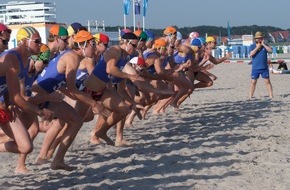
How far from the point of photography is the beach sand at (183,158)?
241 inches

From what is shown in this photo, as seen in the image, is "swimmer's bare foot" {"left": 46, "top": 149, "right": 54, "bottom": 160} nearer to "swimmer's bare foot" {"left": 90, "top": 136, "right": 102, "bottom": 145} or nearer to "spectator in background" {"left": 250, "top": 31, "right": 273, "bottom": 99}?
"swimmer's bare foot" {"left": 90, "top": 136, "right": 102, "bottom": 145}

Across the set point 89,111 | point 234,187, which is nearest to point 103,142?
point 89,111

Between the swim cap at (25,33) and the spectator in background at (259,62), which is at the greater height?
the swim cap at (25,33)

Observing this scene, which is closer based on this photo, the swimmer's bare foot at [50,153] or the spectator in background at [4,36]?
the spectator in background at [4,36]

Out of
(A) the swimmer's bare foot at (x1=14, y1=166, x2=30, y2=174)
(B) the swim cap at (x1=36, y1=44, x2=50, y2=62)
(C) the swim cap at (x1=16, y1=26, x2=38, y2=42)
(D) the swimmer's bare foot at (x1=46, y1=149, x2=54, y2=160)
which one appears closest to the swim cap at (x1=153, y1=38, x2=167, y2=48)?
(B) the swim cap at (x1=36, y1=44, x2=50, y2=62)

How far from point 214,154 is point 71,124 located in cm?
188

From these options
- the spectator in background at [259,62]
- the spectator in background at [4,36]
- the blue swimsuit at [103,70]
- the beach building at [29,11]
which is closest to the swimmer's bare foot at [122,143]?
the blue swimsuit at [103,70]

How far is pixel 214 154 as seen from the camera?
7609 mm

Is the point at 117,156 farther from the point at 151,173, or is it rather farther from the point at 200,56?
the point at 200,56

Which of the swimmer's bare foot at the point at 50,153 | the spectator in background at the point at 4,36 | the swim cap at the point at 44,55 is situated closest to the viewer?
the spectator in background at the point at 4,36

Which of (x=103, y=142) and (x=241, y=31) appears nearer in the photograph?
(x=103, y=142)

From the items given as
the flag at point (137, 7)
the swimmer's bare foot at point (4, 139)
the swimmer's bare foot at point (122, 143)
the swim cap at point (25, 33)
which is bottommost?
the swimmer's bare foot at point (122, 143)

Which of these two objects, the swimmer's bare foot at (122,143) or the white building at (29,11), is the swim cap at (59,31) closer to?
the swimmer's bare foot at (122,143)

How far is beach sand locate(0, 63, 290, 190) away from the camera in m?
6.11
